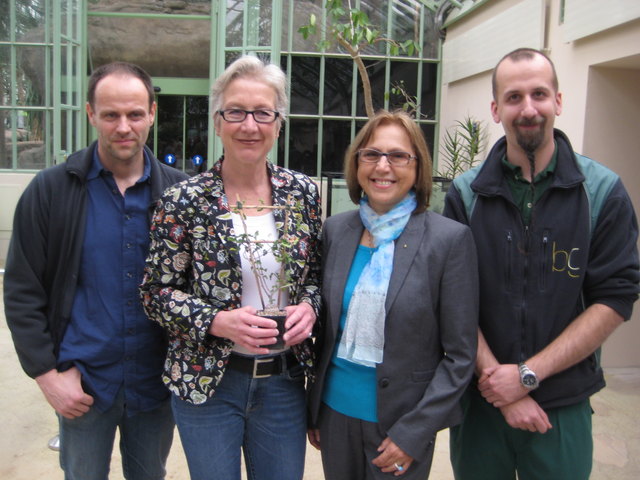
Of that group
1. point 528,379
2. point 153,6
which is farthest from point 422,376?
point 153,6

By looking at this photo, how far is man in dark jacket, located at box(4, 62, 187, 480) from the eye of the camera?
221 centimetres

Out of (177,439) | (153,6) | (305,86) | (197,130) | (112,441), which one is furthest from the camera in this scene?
(197,130)

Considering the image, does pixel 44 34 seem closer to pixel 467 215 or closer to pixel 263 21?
pixel 263 21

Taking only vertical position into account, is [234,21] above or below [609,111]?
above

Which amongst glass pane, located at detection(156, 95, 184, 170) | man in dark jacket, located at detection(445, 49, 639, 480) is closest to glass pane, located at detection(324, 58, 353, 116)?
glass pane, located at detection(156, 95, 184, 170)

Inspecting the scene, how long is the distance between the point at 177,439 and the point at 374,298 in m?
2.59

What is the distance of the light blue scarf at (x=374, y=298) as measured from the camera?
1987 millimetres

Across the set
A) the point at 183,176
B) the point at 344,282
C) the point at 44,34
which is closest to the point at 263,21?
the point at 44,34

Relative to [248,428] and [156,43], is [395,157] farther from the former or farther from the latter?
[156,43]

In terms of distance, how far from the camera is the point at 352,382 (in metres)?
2.07

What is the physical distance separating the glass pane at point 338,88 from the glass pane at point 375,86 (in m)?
0.18

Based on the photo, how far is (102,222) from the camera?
228 centimetres

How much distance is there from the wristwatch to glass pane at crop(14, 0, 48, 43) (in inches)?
383

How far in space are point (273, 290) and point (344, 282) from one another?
249 millimetres
